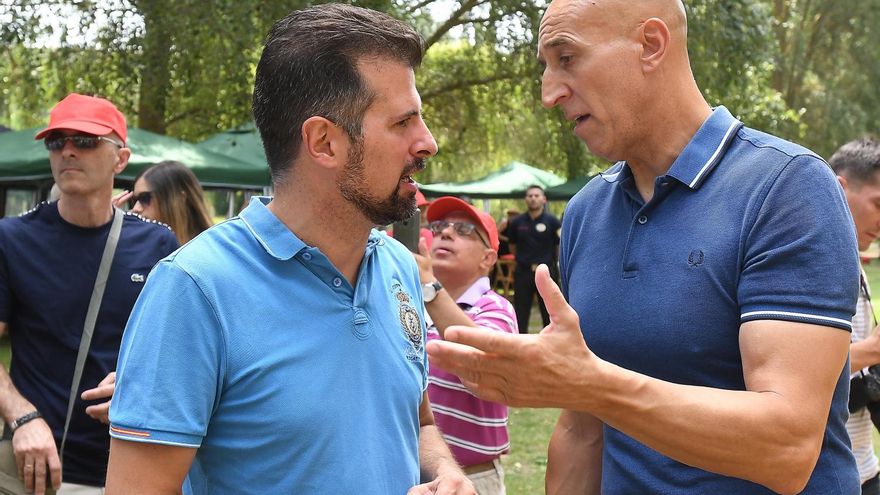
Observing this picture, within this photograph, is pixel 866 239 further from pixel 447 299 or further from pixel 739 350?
pixel 739 350

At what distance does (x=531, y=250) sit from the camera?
14289 mm

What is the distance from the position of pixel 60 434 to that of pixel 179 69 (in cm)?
1100

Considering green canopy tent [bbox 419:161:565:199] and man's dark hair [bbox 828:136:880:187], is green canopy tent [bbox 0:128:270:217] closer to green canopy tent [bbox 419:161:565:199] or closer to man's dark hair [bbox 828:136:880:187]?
green canopy tent [bbox 419:161:565:199]

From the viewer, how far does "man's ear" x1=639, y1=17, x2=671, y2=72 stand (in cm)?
221

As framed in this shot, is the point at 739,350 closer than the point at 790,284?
No

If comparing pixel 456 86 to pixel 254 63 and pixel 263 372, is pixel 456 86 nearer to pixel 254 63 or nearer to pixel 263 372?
pixel 254 63

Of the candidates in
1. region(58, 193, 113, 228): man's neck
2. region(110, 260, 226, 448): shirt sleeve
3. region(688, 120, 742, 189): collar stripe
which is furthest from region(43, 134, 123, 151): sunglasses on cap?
region(688, 120, 742, 189): collar stripe

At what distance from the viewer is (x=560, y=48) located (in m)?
2.25

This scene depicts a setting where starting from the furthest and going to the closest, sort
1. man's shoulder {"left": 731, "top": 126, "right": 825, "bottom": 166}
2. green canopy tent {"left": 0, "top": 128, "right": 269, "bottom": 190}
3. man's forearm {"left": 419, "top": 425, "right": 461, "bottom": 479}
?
green canopy tent {"left": 0, "top": 128, "right": 269, "bottom": 190} → man's forearm {"left": 419, "top": 425, "right": 461, "bottom": 479} → man's shoulder {"left": 731, "top": 126, "right": 825, "bottom": 166}

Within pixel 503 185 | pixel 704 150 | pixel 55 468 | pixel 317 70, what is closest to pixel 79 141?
pixel 55 468

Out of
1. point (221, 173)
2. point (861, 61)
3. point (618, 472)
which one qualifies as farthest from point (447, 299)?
point (861, 61)

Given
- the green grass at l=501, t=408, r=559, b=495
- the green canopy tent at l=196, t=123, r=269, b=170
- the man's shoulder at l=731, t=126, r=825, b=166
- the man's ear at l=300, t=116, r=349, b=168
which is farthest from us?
the green canopy tent at l=196, t=123, r=269, b=170

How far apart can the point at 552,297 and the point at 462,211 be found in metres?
2.99

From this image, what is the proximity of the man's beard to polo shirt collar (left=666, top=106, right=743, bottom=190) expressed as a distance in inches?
25.4
